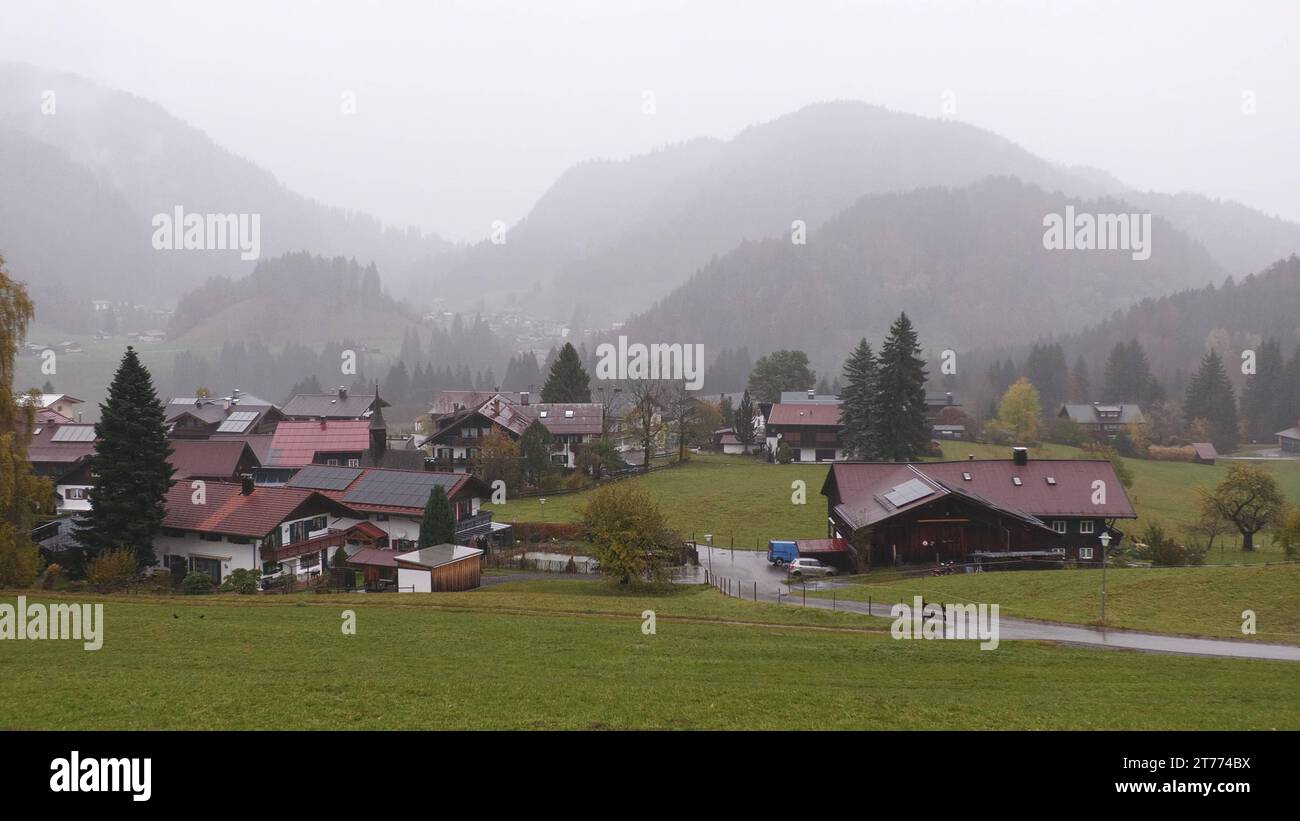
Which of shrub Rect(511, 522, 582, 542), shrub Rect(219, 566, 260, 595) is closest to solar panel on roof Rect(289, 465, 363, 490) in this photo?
shrub Rect(511, 522, 582, 542)

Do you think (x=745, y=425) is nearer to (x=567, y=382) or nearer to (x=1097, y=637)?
(x=567, y=382)

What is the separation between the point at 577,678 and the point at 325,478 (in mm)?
42094

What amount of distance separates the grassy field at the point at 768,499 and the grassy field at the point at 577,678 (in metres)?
28.2

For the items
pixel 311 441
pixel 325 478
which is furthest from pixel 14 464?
pixel 311 441

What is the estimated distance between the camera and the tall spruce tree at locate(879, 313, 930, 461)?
73.3 meters

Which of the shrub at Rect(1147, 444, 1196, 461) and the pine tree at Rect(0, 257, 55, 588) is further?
the shrub at Rect(1147, 444, 1196, 461)

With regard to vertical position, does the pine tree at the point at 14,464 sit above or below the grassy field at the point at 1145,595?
above

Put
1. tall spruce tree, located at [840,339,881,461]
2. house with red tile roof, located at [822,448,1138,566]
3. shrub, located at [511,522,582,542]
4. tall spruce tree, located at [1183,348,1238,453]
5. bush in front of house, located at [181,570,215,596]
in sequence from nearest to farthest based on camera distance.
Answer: bush in front of house, located at [181,570,215,596]
house with red tile roof, located at [822,448,1138,566]
shrub, located at [511,522,582,542]
tall spruce tree, located at [840,339,881,461]
tall spruce tree, located at [1183,348,1238,453]

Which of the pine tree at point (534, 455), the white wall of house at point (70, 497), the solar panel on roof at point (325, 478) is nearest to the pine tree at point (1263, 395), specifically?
the pine tree at point (534, 455)

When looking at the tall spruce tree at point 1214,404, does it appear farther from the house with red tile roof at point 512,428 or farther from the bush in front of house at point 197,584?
the bush in front of house at point 197,584

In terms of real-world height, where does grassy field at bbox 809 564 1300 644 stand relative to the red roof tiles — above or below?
below

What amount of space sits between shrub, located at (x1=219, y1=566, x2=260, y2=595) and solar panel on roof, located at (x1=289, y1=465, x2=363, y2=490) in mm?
14193

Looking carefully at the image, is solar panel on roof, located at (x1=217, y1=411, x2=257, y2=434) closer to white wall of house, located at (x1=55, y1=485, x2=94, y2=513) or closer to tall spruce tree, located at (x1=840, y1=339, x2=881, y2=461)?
white wall of house, located at (x1=55, y1=485, x2=94, y2=513)

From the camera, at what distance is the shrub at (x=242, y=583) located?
1529 inches
